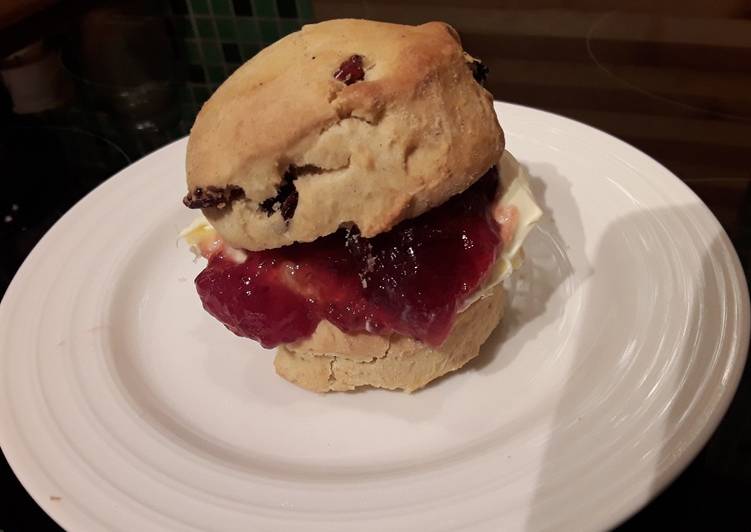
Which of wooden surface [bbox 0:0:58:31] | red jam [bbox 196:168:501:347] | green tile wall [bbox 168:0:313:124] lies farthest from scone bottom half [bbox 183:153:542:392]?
wooden surface [bbox 0:0:58:31]

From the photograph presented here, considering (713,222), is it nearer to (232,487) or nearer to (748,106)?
(748,106)

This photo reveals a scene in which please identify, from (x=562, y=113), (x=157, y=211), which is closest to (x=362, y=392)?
(x=157, y=211)

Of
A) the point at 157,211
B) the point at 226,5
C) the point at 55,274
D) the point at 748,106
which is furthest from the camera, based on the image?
the point at 226,5

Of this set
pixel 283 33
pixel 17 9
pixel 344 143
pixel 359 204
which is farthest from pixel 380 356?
pixel 17 9

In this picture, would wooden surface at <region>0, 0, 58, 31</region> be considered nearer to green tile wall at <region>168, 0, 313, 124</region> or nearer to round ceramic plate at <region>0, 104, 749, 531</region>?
green tile wall at <region>168, 0, 313, 124</region>

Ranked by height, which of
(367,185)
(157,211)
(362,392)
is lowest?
(362,392)

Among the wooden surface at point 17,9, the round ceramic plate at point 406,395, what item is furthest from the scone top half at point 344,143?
the wooden surface at point 17,9

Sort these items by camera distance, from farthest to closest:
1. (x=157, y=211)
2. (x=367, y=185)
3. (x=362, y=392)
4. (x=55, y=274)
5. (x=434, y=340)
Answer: (x=157, y=211) < (x=55, y=274) < (x=362, y=392) < (x=434, y=340) < (x=367, y=185)

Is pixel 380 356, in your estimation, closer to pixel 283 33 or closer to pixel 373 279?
pixel 373 279

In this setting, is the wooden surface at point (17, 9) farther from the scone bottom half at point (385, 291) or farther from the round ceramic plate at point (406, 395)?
the scone bottom half at point (385, 291)
